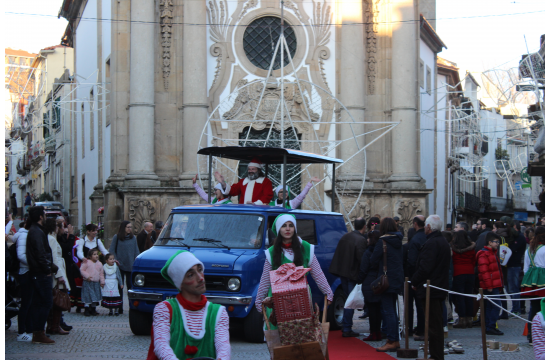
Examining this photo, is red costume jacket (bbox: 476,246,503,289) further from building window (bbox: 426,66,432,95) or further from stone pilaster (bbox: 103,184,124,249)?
building window (bbox: 426,66,432,95)

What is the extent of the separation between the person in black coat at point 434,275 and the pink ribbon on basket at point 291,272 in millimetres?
2787

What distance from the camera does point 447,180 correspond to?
40312mm

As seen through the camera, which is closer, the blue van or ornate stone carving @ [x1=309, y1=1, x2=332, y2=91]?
the blue van

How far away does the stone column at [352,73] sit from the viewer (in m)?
24.6

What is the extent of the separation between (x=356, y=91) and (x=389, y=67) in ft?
4.45

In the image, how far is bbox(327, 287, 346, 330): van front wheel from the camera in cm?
1211

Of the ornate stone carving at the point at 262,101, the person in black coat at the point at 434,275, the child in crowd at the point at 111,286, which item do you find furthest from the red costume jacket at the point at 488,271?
the ornate stone carving at the point at 262,101

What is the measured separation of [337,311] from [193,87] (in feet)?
43.1

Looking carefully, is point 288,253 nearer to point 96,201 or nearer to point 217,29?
point 217,29

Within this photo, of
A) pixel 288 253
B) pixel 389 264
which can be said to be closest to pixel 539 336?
pixel 288 253

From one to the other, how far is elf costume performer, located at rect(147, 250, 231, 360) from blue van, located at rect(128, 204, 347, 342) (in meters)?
5.80

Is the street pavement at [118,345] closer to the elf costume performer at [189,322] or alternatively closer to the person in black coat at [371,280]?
the person in black coat at [371,280]

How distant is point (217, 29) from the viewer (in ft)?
82.5

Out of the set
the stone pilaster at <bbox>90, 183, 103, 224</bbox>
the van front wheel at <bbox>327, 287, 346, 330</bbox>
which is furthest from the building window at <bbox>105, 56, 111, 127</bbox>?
the van front wheel at <bbox>327, 287, 346, 330</bbox>
